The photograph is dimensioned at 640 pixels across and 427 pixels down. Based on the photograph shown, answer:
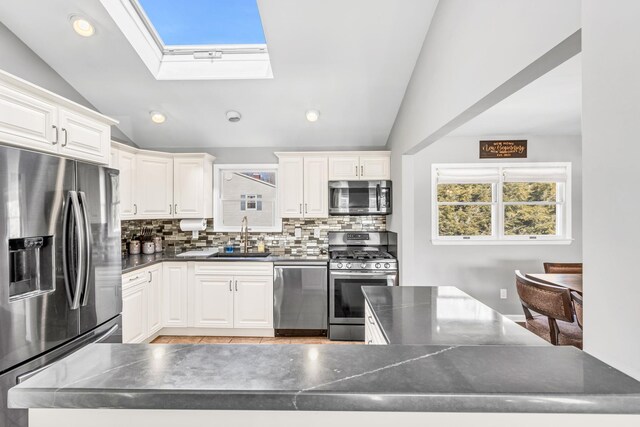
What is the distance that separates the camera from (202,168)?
12.7 feet

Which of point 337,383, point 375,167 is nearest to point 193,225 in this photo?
point 375,167

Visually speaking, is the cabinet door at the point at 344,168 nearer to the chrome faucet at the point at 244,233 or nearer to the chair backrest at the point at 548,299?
the chrome faucet at the point at 244,233

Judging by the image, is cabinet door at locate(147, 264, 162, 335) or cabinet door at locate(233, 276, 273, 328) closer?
cabinet door at locate(147, 264, 162, 335)

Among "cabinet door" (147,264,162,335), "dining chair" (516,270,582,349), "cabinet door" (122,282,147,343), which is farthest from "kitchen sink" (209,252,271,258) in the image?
"dining chair" (516,270,582,349)

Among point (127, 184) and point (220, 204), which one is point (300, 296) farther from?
point (127, 184)

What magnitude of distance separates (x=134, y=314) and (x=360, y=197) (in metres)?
2.60

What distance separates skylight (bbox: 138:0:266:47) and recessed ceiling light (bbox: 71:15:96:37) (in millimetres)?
424

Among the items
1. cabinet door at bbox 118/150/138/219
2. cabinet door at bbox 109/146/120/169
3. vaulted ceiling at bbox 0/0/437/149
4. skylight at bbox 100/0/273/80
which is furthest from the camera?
cabinet door at bbox 118/150/138/219

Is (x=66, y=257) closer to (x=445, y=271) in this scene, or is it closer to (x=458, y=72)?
(x=458, y=72)

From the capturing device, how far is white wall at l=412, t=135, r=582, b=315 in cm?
411

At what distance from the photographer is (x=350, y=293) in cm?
353

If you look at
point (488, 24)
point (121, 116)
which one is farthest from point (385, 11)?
point (121, 116)

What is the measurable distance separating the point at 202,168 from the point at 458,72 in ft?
9.88

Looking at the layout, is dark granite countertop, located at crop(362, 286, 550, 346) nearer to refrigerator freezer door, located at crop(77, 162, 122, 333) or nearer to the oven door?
the oven door
